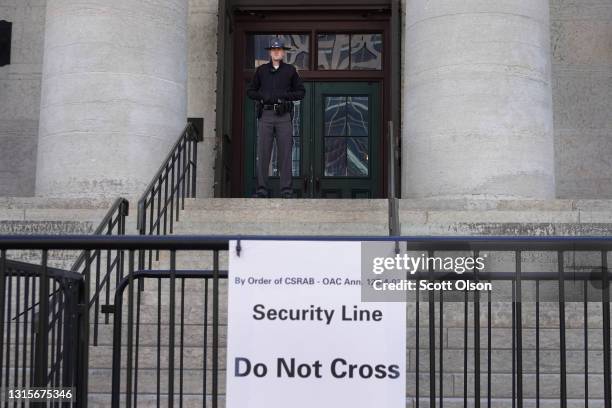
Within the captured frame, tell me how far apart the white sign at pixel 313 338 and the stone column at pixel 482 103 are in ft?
24.3

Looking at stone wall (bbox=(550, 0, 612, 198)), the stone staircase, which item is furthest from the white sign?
stone wall (bbox=(550, 0, 612, 198))

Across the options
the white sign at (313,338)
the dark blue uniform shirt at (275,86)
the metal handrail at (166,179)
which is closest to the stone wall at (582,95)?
the dark blue uniform shirt at (275,86)

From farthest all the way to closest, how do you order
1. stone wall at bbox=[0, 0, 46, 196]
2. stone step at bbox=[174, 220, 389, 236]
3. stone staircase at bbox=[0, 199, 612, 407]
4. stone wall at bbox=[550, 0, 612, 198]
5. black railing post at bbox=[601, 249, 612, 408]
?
1. stone wall at bbox=[0, 0, 46, 196]
2. stone wall at bbox=[550, 0, 612, 198]
3. stone step at bbox=[174, 220, 389, 236]
4. stone staircase at bbox=[0, 199, 612, 407]
5. black railing post at bbox=[601, 249, 612, 408]

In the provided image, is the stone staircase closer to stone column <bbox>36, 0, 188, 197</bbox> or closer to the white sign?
stone column <bbox>36, 0, 188, 197</bbox>

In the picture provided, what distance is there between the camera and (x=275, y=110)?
12.6 meters

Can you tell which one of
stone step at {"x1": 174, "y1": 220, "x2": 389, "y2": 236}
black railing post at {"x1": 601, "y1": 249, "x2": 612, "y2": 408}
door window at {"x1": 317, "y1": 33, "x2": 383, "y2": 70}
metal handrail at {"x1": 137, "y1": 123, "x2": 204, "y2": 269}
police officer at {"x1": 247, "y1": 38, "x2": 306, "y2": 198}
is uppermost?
door window at {"x1": 317, "y1": 33, "x2": 383, "y2": 70}

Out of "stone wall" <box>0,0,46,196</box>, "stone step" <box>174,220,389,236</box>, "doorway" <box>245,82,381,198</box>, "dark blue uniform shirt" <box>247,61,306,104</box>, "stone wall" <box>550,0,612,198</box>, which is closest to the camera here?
"stone step" <box>174,220,389,236</box>

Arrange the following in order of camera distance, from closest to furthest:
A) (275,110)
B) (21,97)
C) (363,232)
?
(363,232)
(275,110)
(21,97)

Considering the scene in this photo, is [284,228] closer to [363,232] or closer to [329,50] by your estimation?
[363,232]

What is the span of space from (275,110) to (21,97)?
571 centimetres

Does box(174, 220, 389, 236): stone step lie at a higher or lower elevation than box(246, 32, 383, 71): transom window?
lower

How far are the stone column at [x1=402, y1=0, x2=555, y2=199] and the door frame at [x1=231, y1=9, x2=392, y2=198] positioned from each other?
450 centimetres

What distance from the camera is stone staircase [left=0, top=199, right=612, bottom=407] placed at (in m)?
7.16

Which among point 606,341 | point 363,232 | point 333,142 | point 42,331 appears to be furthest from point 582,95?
point 42,331
